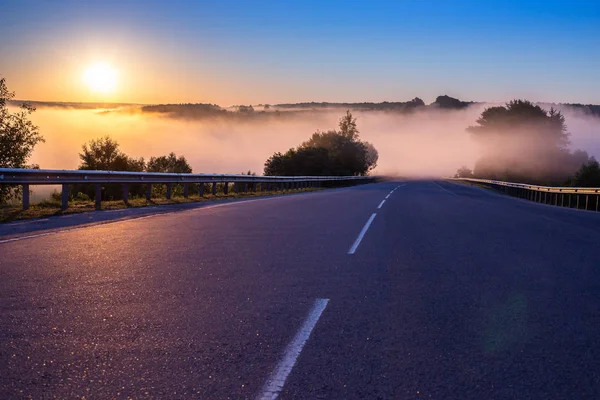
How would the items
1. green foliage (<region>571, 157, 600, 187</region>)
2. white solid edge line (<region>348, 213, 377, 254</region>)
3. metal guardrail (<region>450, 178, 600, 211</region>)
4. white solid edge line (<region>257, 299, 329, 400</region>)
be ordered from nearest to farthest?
1. white solid edge line (<region>257, 299, 329, 400</region>)
2. white solid edge line (<region>348, 213, 377, 254</region>)
3. metal guardrail (<region>450, 178, 600, 211</region>)
4. green foliage (<region>571, 157, 600, 187</region>)

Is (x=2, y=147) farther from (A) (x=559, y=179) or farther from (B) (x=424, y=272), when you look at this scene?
(A) (x=559, y=179)

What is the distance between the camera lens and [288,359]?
452 centimetres

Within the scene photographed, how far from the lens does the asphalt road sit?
4074 mm

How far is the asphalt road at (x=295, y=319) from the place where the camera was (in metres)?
4.07

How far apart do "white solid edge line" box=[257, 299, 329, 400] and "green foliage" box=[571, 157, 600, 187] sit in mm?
60389

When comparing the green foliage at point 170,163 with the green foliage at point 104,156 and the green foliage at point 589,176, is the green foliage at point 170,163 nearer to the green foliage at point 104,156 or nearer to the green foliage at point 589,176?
the green foliage at point 104,156

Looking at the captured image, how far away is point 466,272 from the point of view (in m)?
8.36

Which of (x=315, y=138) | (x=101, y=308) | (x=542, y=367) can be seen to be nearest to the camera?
(x=542, y=367)

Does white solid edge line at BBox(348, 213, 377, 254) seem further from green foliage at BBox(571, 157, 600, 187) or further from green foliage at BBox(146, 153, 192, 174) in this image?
green foliage at BBox(146, 153, 192, 174)

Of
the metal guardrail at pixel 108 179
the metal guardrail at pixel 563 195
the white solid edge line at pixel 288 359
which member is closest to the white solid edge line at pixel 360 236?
the white solid edge line at pixel 288 359

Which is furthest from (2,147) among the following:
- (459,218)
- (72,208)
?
(459,218)

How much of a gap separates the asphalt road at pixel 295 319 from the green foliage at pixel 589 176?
53.9 metres

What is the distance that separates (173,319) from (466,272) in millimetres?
4395

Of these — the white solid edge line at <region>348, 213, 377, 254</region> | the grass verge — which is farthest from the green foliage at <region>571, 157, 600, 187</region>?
the white solid edge line at <region>348, 213, 377, 254</region>
